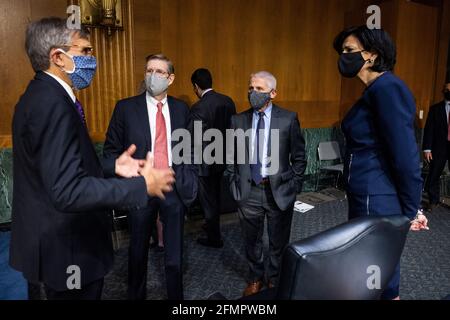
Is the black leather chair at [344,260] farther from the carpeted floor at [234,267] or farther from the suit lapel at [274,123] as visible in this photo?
the carpeted floor at [234,267]

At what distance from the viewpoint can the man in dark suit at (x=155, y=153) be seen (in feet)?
7.07

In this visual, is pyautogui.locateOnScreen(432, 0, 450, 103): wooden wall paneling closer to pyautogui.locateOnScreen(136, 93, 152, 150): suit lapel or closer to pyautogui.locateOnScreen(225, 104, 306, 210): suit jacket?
pyautogui.locateOnScreen(225, 104, 306, 210): suit jacket

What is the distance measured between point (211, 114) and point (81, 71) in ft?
6.53

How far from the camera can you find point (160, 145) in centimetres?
219

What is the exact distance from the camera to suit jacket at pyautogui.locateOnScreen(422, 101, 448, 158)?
4.50 metres

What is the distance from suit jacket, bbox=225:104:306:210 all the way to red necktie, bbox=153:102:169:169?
1.74 feet

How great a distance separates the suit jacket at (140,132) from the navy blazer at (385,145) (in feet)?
3.28

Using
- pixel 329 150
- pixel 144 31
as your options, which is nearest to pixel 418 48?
pixel 329 150

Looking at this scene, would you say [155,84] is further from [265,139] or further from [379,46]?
[379,46]

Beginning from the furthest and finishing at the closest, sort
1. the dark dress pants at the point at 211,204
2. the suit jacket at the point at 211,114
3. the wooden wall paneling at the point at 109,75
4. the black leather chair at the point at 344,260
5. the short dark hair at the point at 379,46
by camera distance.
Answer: the wooden wall paneling at the point at 109,75 < the dark dress pants at the point at 211,204 < the suit jacket at the point at 211,114 < the short dark hair at the point at 379,46 < the black leather chair at the point at 344,260

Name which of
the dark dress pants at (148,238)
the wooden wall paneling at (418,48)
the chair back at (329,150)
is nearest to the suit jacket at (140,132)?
the dark dress pants at (148,238)

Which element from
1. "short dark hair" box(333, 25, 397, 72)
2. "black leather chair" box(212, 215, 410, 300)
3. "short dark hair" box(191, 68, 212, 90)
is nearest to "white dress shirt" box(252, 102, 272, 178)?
"short dark hair" box(333, 25, 397, 72)
